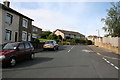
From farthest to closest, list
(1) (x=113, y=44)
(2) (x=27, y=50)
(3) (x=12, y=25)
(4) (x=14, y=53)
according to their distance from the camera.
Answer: (3) (x=12, y=25) → (1) (x=113, y=44) → (2) (x=27, y=50) → (4) (x=14, y=53)

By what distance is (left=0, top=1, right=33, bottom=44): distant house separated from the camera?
61.6ft

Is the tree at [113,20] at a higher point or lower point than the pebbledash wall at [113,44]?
higher

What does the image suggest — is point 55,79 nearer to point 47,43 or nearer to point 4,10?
point 47,43

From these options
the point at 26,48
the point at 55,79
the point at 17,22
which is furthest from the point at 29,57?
the point at 17,22

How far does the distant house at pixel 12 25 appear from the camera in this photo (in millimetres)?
18781

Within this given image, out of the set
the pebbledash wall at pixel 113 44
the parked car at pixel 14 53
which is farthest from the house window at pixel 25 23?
the pebbledash wall at pixel 113 44

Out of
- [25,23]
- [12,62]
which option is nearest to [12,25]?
[25,23]

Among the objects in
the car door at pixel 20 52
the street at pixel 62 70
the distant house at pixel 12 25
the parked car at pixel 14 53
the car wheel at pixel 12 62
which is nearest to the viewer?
the street at pixel 62 70

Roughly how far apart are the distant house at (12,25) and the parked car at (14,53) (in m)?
9.84

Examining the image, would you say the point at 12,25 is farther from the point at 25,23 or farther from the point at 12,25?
the point at 25,23

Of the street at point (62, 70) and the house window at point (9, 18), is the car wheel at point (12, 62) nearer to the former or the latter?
the street at point (62, 70)

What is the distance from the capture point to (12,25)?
853 inches

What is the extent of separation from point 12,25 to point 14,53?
47.2ft

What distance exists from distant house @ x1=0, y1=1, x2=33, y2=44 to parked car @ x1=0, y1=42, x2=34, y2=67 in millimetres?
9842
